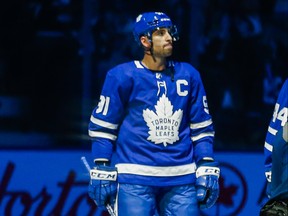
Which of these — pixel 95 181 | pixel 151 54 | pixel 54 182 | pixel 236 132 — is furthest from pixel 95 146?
pixel 236 132

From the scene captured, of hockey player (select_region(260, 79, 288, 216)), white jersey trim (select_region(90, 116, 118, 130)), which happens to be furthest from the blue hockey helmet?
hockey player (select_region(260, 79, 288, 216))

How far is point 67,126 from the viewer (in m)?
8.25

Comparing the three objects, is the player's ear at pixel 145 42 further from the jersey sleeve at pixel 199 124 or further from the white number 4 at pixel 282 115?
the white number 4 at pixel 282 115

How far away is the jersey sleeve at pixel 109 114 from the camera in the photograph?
245 inches

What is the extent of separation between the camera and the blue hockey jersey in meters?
6.19

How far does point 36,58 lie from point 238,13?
1523mm

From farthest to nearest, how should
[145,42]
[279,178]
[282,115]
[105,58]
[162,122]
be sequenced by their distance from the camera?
[105,58] → [145,42] → [162,122] → [282,115] → [279,178]

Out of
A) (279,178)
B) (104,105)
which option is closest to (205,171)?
(104,105)

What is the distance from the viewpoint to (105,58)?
27.3 feet

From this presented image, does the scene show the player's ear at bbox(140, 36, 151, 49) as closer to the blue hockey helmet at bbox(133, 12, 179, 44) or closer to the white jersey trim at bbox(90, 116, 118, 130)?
the blue hockey helmet at bbox(133, 12, 179, 44)

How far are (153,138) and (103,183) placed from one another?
34cm

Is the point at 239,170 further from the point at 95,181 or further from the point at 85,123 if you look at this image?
the point at 95,181

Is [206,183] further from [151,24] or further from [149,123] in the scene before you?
[151,24]

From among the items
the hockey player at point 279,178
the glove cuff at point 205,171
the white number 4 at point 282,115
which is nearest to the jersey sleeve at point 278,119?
the white number 4 at point 282,115
